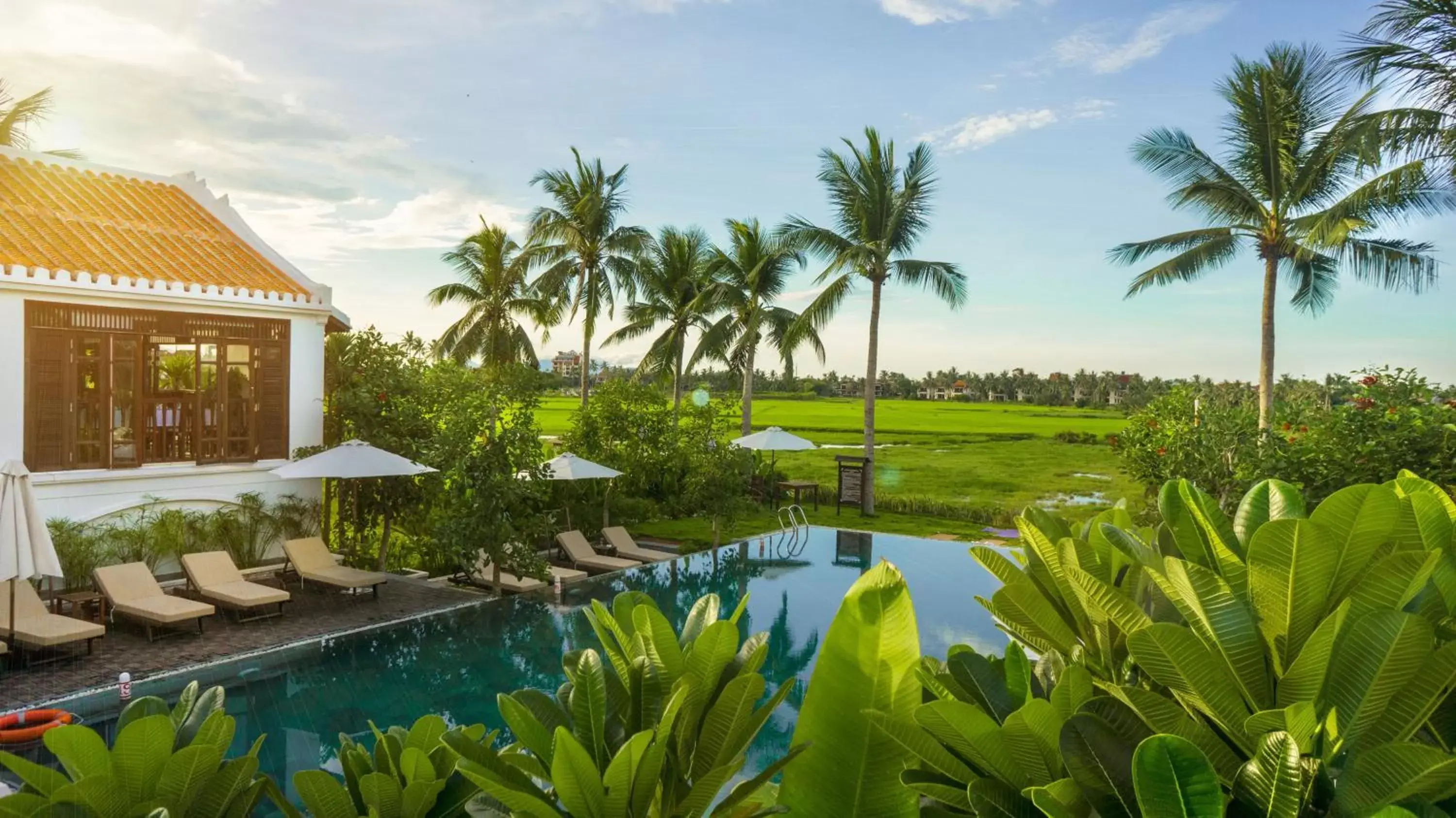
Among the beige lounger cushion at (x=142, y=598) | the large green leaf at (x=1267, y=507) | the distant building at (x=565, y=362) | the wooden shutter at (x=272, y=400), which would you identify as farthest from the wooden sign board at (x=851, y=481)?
the large green leaf at (x=1267, y=507)

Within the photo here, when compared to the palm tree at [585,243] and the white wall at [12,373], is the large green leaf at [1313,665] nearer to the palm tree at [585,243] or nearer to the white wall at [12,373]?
the white wall at [12,373]

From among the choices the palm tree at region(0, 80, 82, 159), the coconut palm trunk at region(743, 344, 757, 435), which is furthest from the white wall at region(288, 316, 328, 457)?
the palm tree at region(0, 80, 82, 159)

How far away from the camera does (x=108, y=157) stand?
1355cm

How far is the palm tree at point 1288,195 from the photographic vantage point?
47.4ft

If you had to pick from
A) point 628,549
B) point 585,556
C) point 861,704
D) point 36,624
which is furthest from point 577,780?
point 628,549

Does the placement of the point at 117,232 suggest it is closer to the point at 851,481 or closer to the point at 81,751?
the point at 81,751

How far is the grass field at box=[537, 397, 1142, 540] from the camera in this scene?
63.6ft

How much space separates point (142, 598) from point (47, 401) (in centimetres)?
298

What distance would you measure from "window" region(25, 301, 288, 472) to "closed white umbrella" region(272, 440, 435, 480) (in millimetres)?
1293

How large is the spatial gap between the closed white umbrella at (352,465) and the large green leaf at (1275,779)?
10.9 meters

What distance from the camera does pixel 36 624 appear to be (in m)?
8.47

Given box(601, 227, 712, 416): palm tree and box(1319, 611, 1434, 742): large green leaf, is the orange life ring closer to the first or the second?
box(1319, 611, 1434, 742): large green leaf

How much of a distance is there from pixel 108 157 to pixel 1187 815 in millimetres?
16436

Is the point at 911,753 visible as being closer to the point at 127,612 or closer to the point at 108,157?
the point at 127,612
